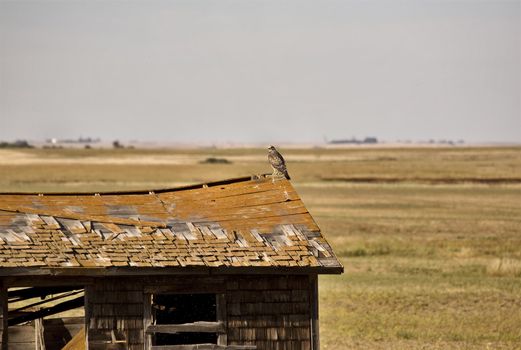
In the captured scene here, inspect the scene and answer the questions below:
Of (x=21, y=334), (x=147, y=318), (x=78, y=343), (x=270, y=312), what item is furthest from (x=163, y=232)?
(x=21, y=334)

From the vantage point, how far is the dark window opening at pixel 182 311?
17.0 meters

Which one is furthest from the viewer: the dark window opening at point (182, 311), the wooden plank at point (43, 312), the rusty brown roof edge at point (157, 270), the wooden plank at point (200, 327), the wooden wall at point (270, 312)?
the dark window opening at point (182, 311)

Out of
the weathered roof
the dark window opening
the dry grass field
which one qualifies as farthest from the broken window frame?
the dry grass field

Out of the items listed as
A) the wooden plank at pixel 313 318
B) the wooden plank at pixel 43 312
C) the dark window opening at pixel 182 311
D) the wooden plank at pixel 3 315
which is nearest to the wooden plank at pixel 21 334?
the wooden plank at pixel 43 312

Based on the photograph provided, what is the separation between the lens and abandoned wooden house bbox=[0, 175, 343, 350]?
1412 cm

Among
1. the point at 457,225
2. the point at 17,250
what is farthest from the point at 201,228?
the point at 457,225

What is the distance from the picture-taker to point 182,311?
1703 cm

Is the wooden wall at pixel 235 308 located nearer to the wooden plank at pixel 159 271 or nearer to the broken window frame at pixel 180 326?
the broken window frame at pixel 180 326

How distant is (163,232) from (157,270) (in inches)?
35.7

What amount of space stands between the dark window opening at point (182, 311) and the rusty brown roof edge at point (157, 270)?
274 centimetres

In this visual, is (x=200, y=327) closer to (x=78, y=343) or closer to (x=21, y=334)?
(x=78, y=343)

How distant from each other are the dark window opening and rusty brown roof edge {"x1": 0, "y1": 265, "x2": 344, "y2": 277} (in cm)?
274

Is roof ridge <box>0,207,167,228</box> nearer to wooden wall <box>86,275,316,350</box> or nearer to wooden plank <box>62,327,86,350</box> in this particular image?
wooden wall <box>86,275,316,350</box>

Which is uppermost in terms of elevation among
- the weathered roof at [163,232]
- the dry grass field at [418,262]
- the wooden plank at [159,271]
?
the weathered roof at [163,232]
